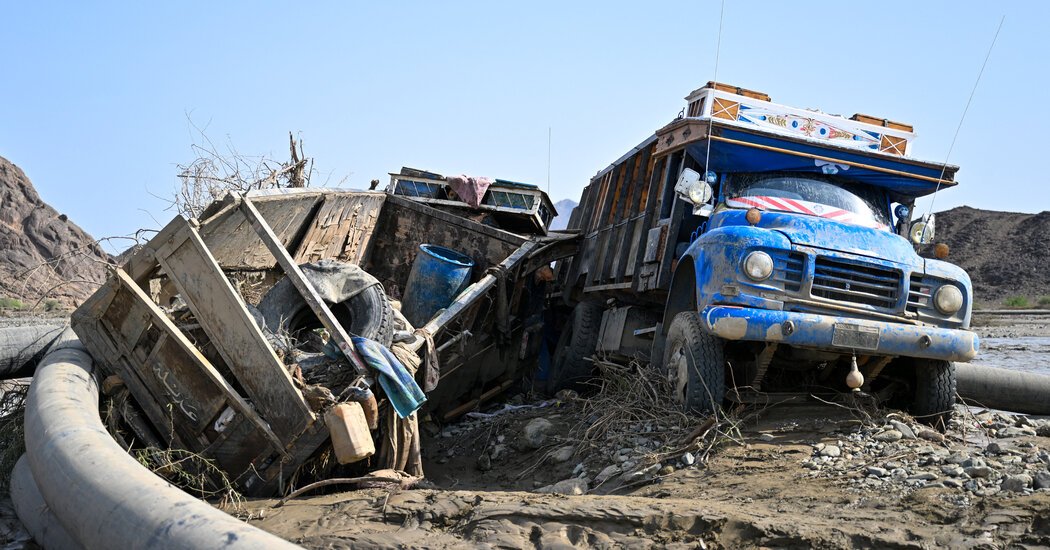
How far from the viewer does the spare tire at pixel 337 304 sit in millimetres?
6207

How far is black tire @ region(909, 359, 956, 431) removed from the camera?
6.53 m

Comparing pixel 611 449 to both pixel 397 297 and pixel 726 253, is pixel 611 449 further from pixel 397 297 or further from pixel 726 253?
pixel 397 297

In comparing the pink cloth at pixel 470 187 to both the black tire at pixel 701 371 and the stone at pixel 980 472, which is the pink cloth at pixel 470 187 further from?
the stone at pixel 980 472

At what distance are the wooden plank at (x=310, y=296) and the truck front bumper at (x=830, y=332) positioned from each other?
2.33m

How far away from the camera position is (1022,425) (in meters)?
6.88

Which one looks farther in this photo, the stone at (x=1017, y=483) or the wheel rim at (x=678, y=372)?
the wheel rim at (x=678, y=372)

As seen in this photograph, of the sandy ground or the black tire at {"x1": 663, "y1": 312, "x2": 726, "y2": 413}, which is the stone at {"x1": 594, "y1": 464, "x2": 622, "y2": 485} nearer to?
the sandy ground

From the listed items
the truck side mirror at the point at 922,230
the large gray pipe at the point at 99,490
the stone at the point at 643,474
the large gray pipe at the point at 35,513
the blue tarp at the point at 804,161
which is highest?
the blue tarp at the point at 804,161

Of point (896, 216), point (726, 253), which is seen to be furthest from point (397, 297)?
point (896, 216)

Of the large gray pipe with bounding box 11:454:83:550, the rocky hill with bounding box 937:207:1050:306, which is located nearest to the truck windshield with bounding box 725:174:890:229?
the large gray pipe with bounding box 11:454:83:550

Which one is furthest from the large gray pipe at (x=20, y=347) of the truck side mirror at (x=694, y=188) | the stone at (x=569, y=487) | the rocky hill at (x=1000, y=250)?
the rocky hill at (x=1000, y=250)

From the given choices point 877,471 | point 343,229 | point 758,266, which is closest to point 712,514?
point 877,471

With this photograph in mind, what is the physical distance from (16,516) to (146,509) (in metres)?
2.42

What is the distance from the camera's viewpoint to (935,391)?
21.4ft
